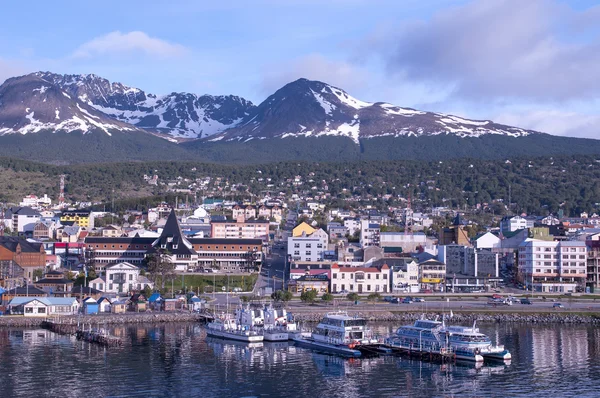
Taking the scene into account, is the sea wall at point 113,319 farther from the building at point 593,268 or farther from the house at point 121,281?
the building at point 593,268

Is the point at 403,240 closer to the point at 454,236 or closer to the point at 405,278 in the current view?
the point at 454,236

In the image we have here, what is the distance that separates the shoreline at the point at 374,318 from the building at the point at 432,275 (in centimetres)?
1268

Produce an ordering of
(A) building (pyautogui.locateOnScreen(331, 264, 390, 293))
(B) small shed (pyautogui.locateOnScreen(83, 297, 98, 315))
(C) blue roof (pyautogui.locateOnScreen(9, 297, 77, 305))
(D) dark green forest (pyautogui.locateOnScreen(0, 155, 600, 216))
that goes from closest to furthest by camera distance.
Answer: (C) blue roof (pyautogui.locateOnScreen(9, 297, 77, 305))
(B) small shed (pyautogui.locateOnScreen(83, 297, 98, 315))
(A) building (pyautogui.locateOnScreen(331, 264, 390, 293))
(D) dark green forest (pyautogui.locateOnScreen(0, 155, 600, 216))

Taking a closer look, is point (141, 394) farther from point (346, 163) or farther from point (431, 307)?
point (346, 163)

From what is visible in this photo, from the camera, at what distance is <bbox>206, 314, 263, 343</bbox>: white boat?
42188 millimetres

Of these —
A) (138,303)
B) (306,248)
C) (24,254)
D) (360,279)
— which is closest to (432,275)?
(360,279)

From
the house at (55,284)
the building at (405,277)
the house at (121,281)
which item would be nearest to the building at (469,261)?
the building at (405,277)

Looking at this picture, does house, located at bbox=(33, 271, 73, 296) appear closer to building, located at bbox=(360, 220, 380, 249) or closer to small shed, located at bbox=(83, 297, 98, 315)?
small shed, located at bbox=(83, 297, 98, 315)

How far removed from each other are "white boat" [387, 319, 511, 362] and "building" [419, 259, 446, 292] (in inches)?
906

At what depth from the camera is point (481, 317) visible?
164 ft

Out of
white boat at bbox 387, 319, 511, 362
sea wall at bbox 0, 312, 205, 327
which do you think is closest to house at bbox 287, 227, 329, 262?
sea wall at bbox 0, 312, 205, 327

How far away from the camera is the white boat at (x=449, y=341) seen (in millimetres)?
36625

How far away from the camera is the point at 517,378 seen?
32312 mm

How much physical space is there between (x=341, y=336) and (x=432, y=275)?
25.7 meters
